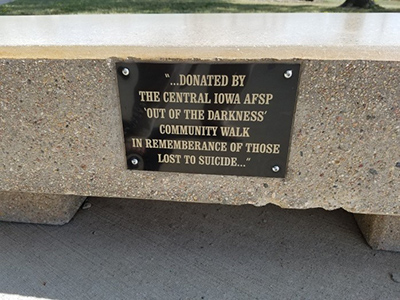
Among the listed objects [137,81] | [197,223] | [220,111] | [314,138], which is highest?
[137,81]

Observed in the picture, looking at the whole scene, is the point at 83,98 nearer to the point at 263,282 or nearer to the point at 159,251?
the point at 159,251

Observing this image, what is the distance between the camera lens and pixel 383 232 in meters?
1.83

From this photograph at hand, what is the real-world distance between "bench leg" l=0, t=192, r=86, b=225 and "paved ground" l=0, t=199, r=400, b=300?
52mm

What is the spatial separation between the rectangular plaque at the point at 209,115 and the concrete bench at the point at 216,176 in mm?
44

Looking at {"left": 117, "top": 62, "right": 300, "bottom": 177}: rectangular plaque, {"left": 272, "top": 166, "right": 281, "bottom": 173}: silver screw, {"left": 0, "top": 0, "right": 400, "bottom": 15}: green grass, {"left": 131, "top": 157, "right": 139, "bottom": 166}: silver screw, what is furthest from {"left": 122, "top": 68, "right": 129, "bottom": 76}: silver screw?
{"left": 0, "top": 0, "right": 400, "bottom": 15}: green grass

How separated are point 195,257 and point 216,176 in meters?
0.47

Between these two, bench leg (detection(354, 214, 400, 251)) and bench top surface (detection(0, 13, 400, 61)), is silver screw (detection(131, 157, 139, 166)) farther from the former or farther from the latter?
bench leg (detection(354, 214, 400, 251))

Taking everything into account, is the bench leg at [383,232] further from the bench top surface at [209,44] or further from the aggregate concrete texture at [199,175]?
the bench top surface at [209,44]

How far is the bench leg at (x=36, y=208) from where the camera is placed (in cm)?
202

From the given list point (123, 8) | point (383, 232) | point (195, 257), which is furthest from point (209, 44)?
point (123, 8)

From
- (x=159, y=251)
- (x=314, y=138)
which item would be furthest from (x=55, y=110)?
(x=314, y=138)

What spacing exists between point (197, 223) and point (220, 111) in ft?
2.70

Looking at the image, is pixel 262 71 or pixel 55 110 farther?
pixel 55 110

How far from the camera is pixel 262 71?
147 cm
